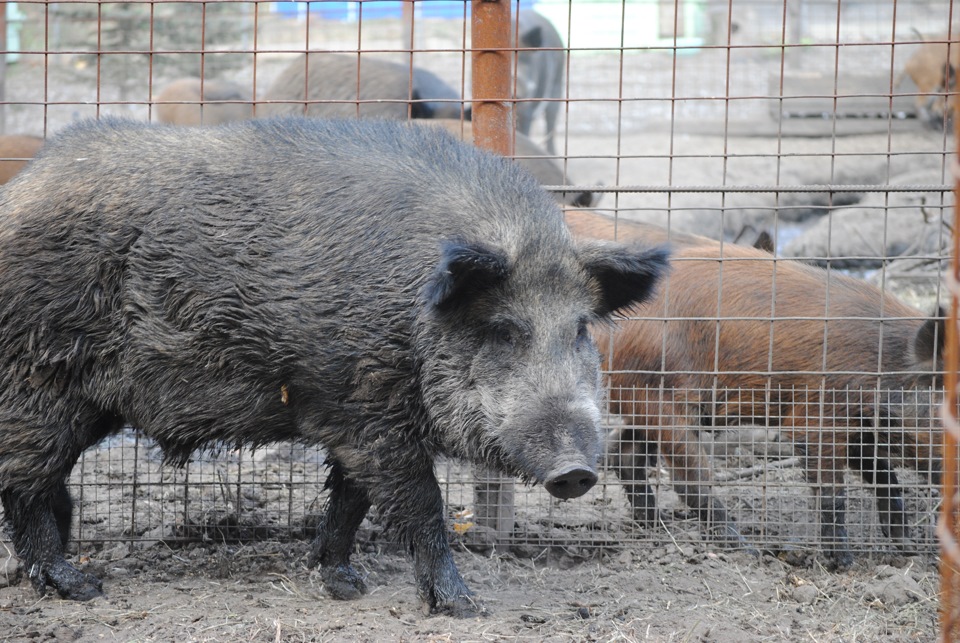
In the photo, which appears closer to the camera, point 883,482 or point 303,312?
point 303,312

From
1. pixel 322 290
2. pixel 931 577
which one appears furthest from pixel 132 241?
pixel 931 577

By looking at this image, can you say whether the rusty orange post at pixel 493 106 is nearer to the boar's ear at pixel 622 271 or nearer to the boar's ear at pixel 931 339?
the boar's ear at pixel 622 271

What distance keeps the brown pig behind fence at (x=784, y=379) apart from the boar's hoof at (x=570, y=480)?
1.63m

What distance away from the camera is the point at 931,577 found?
17.5 feet

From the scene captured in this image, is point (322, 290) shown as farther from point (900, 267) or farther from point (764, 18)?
point (764, 18)

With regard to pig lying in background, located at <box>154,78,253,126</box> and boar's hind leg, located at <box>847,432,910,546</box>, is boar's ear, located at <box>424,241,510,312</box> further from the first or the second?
pig lying in background, located at <box>154,78,253,126</box>

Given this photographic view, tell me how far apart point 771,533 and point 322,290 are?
309cm

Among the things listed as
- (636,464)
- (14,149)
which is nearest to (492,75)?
(636,464)

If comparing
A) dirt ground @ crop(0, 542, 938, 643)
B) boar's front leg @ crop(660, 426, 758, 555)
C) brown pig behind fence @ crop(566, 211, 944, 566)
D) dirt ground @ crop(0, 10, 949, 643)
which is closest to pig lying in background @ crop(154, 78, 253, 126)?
dirt ground @ crop(0, 10, 949, 643)

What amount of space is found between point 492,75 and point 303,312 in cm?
181

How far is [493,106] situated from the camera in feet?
18.5

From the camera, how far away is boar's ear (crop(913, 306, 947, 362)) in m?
5.59

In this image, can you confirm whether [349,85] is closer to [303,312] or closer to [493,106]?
[493,106]

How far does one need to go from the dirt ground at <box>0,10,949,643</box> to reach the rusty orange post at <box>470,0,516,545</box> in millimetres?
161
